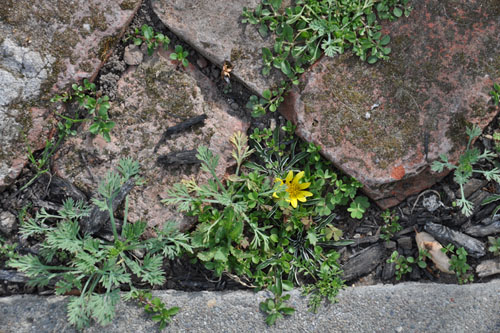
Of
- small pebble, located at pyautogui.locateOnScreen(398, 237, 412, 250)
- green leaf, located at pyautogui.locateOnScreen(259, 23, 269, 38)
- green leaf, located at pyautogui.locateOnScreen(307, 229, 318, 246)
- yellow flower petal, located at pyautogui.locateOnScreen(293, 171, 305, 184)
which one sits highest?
green leaf, located at pyautogui.locateOnScreen(259, 23, 269, 38)

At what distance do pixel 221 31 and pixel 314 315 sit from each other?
82.2 inches

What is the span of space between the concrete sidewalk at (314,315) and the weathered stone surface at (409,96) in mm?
775

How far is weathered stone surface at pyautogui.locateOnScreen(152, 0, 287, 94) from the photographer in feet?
11.3

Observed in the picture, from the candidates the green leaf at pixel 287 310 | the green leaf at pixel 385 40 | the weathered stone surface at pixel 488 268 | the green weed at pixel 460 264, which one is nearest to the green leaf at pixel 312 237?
the green leaf at pixel 287 310

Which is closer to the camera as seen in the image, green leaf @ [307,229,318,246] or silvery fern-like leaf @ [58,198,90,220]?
silvery fern-like leaf @ [58,198,90,220]

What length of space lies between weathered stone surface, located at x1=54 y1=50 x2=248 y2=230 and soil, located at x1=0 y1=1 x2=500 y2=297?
141 millimetres

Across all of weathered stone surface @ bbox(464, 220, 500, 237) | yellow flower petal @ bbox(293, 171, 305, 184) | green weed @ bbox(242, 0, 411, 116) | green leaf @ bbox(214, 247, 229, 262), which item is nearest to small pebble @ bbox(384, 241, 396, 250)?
weathered stone surface @ bbox(464, 220, 500, 237)

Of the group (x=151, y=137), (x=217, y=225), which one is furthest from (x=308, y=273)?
(x=151, y=137)

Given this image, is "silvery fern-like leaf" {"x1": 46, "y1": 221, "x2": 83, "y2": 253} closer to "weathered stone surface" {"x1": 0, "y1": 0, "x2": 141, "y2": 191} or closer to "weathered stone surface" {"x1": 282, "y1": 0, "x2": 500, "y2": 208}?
"weathered stone surface" {"x1": 0, "y1": 0, "x2": 141, "y2": 191}

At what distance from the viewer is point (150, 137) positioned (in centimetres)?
346

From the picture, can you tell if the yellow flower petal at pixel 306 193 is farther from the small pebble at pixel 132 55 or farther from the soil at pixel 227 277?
the small pebble at pixel 132 55

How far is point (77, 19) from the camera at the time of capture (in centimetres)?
333

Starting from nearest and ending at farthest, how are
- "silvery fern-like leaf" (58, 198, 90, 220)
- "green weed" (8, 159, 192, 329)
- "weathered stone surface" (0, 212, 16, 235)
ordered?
"green weed" (8, 159, 192, 329), "silvery fern-like leaf" (58, 198, 90, 220), "weathered stone surface" (0, 212, 16, 235)

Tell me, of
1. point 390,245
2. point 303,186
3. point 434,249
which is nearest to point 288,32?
point 303,186
